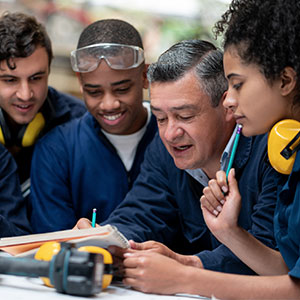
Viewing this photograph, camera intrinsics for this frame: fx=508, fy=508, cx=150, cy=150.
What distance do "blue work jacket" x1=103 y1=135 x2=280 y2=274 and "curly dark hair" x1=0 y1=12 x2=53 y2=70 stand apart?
79 centimetres

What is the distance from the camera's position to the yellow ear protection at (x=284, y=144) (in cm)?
136

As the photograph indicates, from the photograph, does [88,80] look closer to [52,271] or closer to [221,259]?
[221,259]

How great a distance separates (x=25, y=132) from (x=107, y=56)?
0.57 metres

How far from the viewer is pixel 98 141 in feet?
8.13

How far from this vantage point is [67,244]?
53.1 inches

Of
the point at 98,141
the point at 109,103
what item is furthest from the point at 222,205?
the point at 98,141

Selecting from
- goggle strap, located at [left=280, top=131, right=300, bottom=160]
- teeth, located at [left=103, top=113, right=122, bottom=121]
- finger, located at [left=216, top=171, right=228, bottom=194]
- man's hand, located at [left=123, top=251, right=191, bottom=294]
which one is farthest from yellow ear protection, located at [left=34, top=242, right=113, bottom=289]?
teeth, located at [left=103, top=113, right=122, bottom=121]

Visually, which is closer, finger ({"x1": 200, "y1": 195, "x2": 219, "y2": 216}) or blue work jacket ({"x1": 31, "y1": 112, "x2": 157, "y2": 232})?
finger ({"x1": 200, "y1": 195, "x2": 219, "y2": 216})

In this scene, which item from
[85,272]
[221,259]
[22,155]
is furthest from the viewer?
[22,155]

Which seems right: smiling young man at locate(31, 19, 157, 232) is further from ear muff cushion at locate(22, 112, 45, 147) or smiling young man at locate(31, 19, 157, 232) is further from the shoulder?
the shoulder

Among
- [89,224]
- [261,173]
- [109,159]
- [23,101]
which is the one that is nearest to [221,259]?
[261,173]

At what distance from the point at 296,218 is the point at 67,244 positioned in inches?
24.0

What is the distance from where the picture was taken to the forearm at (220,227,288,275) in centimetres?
154

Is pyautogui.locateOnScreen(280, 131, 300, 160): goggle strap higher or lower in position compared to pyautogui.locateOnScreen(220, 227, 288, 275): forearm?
higher
